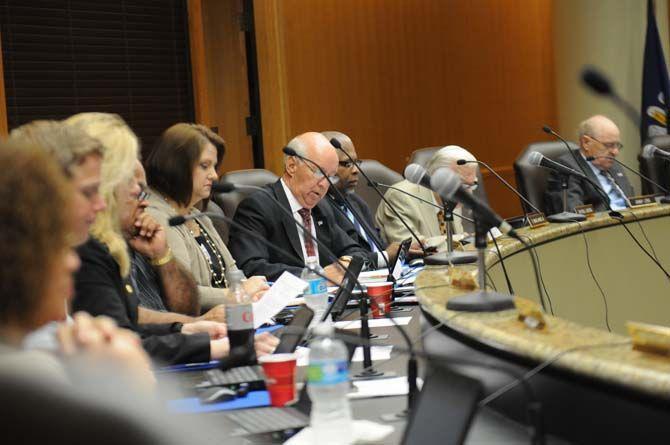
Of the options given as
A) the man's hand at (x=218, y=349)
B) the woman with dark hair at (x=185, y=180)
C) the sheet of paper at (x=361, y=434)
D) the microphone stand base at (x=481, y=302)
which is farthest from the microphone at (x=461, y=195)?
the woman with dark hair at (x=185, y=180)

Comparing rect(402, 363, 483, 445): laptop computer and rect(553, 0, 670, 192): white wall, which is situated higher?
rect(553, 0, 670, 192): white wall

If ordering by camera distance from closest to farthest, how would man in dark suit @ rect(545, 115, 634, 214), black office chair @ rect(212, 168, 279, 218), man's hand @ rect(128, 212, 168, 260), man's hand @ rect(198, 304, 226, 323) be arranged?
man's hand @ rect(198, 304, 226, 323) → man's hand @ rect(128, 212, 168, 260) → black office chair @ rect(212, 168, 279, 218) → man in dark suit @ rect(545, 115, 634, 214)

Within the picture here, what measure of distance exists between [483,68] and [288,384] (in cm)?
678

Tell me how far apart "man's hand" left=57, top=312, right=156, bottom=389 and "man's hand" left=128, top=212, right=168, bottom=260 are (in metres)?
1.89

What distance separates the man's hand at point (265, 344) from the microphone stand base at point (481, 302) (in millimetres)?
530

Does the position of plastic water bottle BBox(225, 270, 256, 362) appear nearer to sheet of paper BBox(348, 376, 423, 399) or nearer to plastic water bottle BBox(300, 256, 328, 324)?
sheet of paper BBox(348, 376, 423, 399)

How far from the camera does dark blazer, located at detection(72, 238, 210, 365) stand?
2.38 meters

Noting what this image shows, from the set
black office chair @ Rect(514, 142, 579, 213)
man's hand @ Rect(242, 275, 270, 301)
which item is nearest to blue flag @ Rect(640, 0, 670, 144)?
black office chair @ Rect(514, 142, 579, 213)

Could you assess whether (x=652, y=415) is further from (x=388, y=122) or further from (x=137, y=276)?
(x=388, y=122)

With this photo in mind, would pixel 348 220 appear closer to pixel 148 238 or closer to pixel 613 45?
pixel 148 238

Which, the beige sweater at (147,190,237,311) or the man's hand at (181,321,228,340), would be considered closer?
the man's hand at (181,321,228,340)

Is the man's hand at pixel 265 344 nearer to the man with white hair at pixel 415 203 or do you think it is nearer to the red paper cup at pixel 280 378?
the red paper cup at pixel 280 378

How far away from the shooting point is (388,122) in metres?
7.35

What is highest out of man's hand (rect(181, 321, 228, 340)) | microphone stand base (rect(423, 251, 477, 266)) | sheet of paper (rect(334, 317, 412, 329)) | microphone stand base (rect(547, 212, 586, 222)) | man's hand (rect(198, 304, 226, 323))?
microphone stand base (rect(423, 251, 477, 266))
